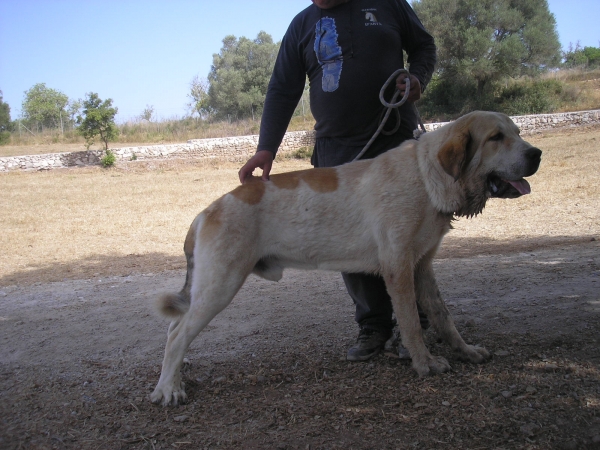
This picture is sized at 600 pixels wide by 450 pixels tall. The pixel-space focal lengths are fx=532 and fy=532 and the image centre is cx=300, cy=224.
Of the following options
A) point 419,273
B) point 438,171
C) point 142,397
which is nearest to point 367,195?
point 438,171

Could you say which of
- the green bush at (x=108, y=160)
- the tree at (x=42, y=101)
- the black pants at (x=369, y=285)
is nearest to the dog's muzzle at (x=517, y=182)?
the black pants at (x=369, y=285)

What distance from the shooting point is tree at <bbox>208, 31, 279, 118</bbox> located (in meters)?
38.8

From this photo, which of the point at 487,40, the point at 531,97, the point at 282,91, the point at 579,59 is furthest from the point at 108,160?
the point at 579,59

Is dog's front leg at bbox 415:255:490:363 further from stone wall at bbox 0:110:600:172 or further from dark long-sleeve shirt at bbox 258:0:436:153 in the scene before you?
stone wall at bbox 0:110:600:172

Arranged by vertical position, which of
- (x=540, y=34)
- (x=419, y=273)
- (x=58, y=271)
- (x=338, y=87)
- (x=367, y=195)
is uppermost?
(x=540, y=34)

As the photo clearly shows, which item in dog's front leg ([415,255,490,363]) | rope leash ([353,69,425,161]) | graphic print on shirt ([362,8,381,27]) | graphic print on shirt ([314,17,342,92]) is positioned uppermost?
graphic print on shirt ([362,8,381,27])

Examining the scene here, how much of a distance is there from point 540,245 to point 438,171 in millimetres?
5481

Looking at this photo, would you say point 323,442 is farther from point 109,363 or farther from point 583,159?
point 583,159

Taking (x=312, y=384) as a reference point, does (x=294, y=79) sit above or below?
above

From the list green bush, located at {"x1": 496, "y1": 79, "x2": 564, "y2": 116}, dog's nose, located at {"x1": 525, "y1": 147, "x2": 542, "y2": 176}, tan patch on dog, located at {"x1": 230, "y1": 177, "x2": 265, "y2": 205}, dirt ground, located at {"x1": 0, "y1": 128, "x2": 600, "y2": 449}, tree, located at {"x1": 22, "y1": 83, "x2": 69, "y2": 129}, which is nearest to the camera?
dirt ground, located at {"x1": 0, "y1": 128, "x2": 600, "y2": 449}

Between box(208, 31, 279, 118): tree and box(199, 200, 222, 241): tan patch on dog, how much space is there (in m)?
34.2

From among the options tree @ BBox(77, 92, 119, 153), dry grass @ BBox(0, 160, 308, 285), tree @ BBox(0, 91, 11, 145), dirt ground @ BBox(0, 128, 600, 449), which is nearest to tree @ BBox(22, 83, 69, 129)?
tree @ BBox(0, 91, 11, 145)

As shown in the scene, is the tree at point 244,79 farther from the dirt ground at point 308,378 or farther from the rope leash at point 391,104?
the rope leash at point 391,104

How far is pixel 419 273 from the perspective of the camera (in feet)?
12.2
